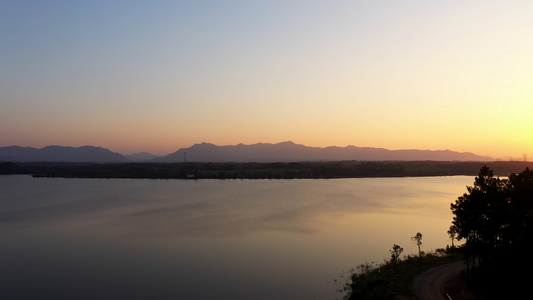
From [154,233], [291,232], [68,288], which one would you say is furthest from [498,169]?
[68,288]

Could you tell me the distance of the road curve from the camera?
18.1 meters

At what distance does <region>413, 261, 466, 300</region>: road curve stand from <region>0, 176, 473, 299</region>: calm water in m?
4.60

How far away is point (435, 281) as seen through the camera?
2006cm

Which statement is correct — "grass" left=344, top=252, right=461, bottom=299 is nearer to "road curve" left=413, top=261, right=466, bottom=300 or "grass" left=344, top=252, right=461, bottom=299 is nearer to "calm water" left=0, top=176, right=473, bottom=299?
"road curve" left=413, top=261, right=466, bottom=300

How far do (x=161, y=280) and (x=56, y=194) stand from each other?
61301mm

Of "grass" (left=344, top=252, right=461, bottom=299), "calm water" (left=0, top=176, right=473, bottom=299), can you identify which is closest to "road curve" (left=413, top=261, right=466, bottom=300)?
"grass" (left=344, top=252, right=461, bottom=299)

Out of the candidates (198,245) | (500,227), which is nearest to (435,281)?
(500,227)

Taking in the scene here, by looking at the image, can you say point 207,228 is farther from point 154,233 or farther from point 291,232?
point 291,232

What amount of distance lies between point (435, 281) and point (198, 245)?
19.7 metres

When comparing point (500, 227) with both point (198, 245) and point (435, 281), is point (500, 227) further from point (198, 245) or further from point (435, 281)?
point (198, 245)

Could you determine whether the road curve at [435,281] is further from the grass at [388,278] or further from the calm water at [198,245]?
the calm water at [198,245]

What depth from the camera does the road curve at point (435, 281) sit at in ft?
59.4

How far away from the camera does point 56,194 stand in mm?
74062

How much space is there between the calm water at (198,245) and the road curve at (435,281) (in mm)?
4596
